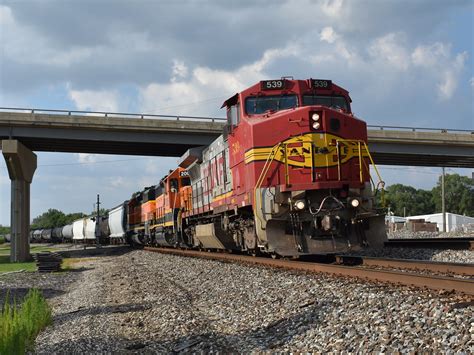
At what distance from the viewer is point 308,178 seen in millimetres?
11602

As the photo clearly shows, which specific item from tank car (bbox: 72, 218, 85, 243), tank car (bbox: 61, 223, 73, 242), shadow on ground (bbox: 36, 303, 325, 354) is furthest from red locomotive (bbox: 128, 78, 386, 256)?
tank car (bbox: 61, 223, 73, 242)

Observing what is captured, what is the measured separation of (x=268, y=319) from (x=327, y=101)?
736cm

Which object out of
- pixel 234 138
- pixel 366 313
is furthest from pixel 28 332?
pixel 234 138

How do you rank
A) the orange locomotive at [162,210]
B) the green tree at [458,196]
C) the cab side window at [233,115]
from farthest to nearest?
the green tree at [458,196] → the orange locomotive at [162,210] → the cab side window at [233,115]

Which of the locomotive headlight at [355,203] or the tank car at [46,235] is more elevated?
the locomotive headlight at [355,203]

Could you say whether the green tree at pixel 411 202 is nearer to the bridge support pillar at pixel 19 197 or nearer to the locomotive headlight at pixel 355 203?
the bridge support pillar at pixel 19 197

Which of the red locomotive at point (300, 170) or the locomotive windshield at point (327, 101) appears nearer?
the red locomotive at point (300, 170)

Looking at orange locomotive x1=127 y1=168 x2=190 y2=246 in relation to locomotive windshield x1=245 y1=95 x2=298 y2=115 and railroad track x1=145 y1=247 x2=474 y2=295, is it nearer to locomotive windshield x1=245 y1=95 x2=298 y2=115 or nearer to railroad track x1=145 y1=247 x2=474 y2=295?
locomotive windshield x1=245 y1=95 x2=298 y2=115

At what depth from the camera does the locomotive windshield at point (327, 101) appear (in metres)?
12.7

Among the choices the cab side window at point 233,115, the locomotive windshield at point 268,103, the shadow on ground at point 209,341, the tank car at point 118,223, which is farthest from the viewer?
the tank car at point 118,223

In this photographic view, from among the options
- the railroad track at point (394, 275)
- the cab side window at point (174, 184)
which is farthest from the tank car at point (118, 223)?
the railroad track at point (394, 275)

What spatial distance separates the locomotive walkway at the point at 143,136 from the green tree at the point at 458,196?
90.5 meters

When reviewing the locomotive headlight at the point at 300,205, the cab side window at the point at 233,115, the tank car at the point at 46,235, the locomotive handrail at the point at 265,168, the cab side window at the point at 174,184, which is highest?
the cab side window at the point at 233,115

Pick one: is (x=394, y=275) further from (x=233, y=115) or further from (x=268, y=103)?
(x=233, y=115)
